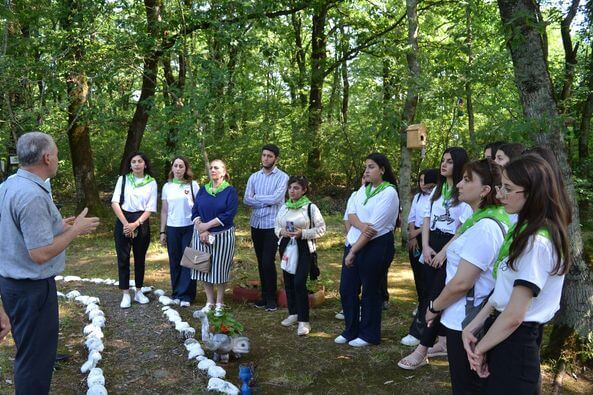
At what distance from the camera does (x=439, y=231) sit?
4.20 meters

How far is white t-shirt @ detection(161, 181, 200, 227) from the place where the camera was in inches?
227

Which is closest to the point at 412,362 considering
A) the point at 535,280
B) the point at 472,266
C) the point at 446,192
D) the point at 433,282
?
the point at 433,282

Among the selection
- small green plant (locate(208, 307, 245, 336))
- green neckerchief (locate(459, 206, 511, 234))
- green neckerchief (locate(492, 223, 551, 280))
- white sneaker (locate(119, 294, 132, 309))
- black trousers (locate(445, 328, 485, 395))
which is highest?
green neckerchief (locate(459, 206, 511, 234))

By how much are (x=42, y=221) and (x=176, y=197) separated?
2.99 m

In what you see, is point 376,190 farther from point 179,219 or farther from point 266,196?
point 179,219

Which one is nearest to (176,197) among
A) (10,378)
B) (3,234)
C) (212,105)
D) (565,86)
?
(212,105)

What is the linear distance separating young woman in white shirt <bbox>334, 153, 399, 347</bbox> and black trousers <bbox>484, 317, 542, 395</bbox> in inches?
88.3

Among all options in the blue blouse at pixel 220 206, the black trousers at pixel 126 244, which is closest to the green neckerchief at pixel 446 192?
the blue blouse at pixel 220 206

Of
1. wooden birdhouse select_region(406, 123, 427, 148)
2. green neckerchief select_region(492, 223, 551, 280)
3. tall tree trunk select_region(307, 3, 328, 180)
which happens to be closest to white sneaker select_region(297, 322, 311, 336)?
green neckerchief select_region(492, 223, 551, 280)

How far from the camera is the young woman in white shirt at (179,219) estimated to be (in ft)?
19.0

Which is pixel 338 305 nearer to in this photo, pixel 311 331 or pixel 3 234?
pixel 311 331

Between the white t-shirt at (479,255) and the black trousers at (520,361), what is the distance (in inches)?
16.2

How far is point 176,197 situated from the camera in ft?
18.9

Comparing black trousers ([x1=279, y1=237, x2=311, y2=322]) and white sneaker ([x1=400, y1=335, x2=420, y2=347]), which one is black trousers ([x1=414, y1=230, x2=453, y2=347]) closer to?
white sneaker ([x1=400, y1=335, x2=420, y2=347])
